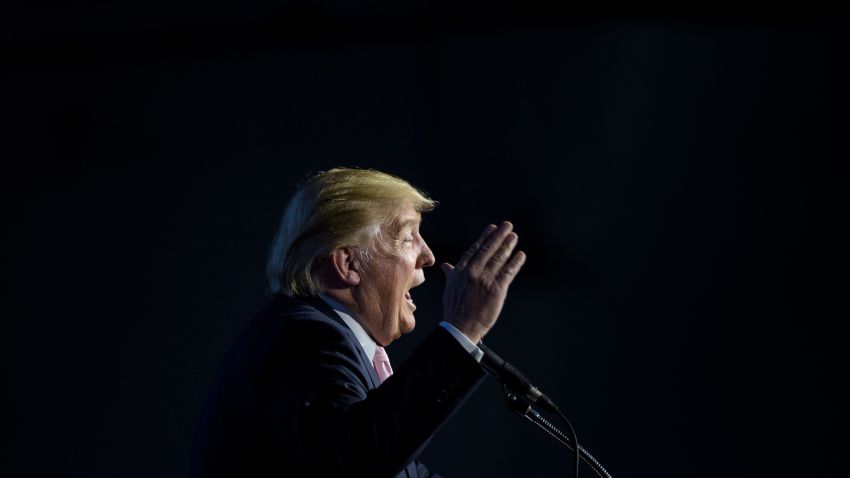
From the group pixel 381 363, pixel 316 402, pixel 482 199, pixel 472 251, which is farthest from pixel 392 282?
pixel 482 199

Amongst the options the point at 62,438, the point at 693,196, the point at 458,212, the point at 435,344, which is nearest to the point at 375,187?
the point at 435,344

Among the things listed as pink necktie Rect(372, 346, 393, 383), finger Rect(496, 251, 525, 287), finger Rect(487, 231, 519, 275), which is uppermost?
finger Rect(487, 231, 519, 275)

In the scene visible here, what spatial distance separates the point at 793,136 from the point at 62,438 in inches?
96.7

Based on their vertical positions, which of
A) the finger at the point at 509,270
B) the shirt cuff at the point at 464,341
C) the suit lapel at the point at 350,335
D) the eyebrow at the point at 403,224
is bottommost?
the suit lapel at the point at 350,335

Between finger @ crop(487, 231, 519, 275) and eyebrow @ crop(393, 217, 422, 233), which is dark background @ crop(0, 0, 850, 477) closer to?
eyebrow @ crop(393, 217, 422, 233)

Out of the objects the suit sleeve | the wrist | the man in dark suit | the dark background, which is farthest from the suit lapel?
the dark background

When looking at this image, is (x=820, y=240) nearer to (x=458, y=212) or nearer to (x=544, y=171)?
(x=544, y=171)

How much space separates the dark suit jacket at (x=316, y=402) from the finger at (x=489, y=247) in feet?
0.41

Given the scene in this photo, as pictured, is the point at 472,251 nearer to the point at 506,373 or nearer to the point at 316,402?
the point at 506,373

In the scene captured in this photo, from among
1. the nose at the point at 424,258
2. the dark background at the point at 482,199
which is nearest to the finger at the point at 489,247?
the nose at the point at 424,258

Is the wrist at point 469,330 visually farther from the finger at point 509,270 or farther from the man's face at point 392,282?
the man's face at point 392,282

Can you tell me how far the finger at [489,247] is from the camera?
137 centimetres

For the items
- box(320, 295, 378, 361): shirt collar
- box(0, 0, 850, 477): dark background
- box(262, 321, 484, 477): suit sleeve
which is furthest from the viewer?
box(0, 0, 850, 477): dark background

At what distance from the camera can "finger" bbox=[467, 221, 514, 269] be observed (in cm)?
137
